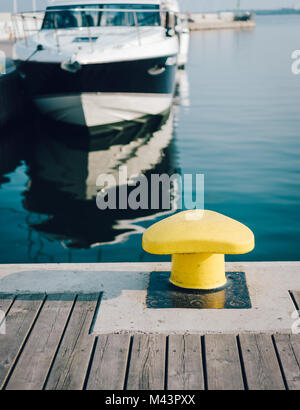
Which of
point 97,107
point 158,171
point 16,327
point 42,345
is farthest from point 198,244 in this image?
point 97,107

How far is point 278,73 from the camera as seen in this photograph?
21000mm

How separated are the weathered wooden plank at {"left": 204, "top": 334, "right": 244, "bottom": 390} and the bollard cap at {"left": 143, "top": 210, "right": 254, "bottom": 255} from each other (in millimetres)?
548

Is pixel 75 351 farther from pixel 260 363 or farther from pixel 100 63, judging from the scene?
pixel 100 63

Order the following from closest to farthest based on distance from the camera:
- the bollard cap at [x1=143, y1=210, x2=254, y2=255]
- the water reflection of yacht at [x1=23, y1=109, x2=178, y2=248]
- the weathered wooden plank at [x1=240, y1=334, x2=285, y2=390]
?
the weathered wooden plank at [x1=240, y1=334, x2=285, y2=390] → the bollard cap at [x1=143, y1=210, x2=254, y2=255] → the water reflection of yacht at [x1=23, y1=109, x2=178, y2=248]

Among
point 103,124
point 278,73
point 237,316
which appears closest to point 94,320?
point 237,316

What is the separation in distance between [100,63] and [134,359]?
8.00 m

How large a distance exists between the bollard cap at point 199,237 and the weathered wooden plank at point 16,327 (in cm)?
84

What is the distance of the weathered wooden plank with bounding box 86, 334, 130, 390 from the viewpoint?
2.68m

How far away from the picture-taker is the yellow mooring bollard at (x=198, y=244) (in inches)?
129

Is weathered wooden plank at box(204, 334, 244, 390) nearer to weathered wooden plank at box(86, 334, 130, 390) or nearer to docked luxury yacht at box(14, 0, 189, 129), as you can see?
weathered wooden plank at box(86, 334, 130, 390)

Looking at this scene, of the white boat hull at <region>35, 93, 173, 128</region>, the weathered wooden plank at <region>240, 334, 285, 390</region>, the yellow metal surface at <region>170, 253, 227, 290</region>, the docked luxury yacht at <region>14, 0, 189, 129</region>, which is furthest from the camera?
the white boat hull at <region>35, 93, 173, 128</region>

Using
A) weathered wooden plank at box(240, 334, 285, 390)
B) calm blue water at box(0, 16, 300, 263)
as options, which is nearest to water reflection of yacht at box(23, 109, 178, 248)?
calm blue water at box(0, 16, 300, 263)

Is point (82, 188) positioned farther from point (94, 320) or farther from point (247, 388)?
point (247, 388)

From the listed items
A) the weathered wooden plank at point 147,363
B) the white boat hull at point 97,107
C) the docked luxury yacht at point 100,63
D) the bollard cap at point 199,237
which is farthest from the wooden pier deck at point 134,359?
the white boat hull at point 97,107
